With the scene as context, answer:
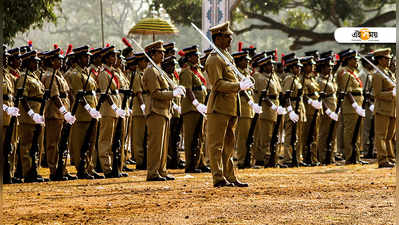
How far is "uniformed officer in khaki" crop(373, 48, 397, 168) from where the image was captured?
1162 centimetres

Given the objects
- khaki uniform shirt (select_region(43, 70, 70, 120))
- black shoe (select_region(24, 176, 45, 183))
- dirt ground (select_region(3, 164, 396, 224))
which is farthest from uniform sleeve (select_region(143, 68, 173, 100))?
black shoe (select_region(24, 176, 45, 183))

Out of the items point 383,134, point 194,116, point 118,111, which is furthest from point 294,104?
point 118,111

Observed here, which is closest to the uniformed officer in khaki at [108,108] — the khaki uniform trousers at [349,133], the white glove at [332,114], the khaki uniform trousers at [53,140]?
the khaki uniform trousers at [53,140]

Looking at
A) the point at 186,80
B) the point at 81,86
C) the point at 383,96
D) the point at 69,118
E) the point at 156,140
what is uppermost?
the point at 186,80

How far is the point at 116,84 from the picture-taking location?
10.6 metres

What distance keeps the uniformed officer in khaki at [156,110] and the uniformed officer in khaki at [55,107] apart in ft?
3.57

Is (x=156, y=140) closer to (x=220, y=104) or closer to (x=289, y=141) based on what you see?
(x=220, y=104)

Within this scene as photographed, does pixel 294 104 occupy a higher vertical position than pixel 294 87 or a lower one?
lower

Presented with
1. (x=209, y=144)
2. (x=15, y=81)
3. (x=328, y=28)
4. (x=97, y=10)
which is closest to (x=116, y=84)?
(x=15, y=81)

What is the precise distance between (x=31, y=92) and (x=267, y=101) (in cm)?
428

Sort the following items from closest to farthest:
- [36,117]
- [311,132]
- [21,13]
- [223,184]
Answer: [223,184] → [36,117] → [21,13] → [311,132]

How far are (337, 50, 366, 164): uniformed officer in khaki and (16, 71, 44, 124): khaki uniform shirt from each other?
17.8 ft

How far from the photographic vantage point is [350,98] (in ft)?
42.6

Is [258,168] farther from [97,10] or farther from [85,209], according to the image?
[97,10]
